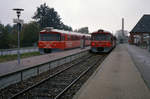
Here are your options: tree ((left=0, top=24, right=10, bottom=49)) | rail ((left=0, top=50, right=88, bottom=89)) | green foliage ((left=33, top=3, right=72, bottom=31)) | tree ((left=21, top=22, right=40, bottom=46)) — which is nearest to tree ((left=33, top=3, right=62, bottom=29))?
green foliage ((left=33, top=3, right=72, bottom=31))

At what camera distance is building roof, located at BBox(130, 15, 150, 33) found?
188ft

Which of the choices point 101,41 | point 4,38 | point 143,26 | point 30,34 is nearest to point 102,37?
point 101,41

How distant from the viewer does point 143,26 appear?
192ft

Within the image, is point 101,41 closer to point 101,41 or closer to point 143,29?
point 101,41

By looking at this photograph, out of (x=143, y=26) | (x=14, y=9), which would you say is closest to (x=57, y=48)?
(x=14, y=9)

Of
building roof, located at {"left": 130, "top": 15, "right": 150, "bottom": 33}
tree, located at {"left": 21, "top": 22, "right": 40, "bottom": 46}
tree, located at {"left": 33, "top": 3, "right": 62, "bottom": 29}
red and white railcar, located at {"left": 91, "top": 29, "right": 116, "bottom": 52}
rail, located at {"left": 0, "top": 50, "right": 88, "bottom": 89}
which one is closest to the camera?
rail, located at {"left": 0, "top": 50, "right": 88, "bottom": 89}

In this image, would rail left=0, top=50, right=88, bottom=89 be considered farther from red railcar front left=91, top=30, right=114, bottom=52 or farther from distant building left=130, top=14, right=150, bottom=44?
distant building left=130, top=14, right=150, bottom=44

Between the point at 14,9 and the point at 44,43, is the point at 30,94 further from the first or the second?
the point at 44,43

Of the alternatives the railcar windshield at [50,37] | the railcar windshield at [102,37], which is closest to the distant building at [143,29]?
the railcar windshield at [102,37]

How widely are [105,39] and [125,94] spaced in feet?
72.2

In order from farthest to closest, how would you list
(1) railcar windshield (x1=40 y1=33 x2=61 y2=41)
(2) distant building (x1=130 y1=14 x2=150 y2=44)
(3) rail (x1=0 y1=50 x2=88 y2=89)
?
(2) distant building (x1=130 y1=14 x2=150 y2=44), (1) railcar windshield (x1=40 y1=33 x2=61 y2=41), (3) rail (x1=0 y1=50 x2=88 y2=89)

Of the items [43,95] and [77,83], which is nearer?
[43,95]

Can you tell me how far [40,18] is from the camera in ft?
231

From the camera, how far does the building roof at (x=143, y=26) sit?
2254 inches
